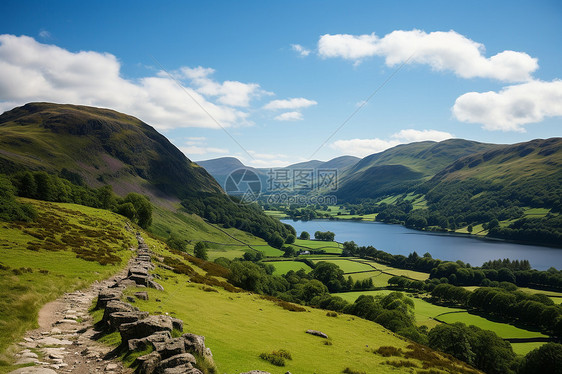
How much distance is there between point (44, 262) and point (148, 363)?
24.4 meters

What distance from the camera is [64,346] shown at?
14.6 metres

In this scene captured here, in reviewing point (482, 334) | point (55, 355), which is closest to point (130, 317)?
point (55, 355)

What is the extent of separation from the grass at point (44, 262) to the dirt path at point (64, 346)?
0.75 metres

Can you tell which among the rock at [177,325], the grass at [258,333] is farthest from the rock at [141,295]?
the rock at [177,325]

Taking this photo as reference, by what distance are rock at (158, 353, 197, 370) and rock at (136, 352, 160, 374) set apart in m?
0.41

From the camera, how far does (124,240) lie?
50.1 metres

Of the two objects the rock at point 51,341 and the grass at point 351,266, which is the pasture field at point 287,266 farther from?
the rock at point 51,341

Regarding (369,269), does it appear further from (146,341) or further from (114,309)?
(146,341)

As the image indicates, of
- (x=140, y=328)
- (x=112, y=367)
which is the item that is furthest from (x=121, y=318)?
(x=112, y=367)

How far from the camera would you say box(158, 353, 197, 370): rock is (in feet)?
37.8

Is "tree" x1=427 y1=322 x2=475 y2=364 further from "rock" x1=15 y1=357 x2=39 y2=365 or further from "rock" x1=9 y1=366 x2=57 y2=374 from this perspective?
"rock" x1=15 y1=357 x2=39 y2=365

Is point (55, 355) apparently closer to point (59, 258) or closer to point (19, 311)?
point (19, 311)

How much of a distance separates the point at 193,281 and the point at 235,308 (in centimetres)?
1103

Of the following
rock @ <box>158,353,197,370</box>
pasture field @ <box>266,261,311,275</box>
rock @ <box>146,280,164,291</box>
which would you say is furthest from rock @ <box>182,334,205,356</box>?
pasture field @ <box>266,261,311,275</box>
